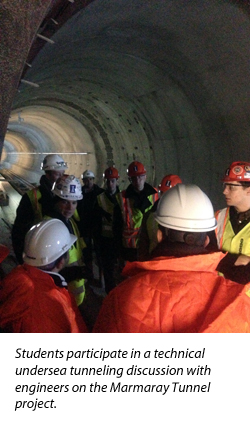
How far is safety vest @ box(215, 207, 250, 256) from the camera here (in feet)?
9.52

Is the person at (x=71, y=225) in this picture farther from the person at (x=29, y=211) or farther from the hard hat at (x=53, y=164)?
the hard hat at (x=53, y=164)

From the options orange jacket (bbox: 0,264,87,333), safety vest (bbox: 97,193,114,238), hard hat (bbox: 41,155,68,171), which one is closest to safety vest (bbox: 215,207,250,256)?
orange jacket (bbox: 0,264,87,333)

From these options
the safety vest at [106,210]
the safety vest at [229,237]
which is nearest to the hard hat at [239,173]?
the safety vest at [229,237]

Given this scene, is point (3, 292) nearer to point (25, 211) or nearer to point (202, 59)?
point (25, 211)

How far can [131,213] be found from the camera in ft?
14.3

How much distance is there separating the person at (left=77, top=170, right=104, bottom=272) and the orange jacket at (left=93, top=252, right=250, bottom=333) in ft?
9.07

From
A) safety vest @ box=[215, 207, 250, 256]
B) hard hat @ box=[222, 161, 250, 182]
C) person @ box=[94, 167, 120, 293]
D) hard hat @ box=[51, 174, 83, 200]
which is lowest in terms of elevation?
person @ box=[94, 167, 120, 293]

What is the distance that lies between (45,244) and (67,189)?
50.6 inches

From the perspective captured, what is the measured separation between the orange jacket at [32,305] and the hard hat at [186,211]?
70cm

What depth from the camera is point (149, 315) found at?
152cm

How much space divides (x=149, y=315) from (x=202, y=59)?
437 cm

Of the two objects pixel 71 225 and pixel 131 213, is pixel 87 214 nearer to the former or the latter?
pixel 131 213

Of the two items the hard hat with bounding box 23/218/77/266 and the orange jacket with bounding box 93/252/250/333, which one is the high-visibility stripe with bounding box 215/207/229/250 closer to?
the hard hat with bounding box 23/218/77/266
